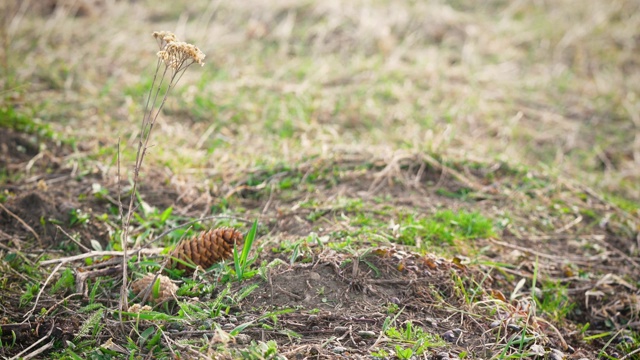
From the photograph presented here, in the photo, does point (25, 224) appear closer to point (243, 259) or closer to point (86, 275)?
point (86, 275)

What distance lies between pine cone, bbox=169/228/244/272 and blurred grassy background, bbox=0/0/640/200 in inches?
39.9

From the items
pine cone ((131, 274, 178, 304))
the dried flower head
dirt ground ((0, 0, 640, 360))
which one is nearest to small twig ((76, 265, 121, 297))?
dirt ground ((0, 0, 640, 360))

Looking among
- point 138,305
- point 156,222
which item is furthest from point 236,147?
point 138,305

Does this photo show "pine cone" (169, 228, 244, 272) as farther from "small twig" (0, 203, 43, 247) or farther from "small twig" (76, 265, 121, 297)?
"small twig" (0, 203, 43, 247)

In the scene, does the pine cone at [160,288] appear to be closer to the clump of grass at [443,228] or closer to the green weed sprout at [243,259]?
the green weed sprout at [243,259]

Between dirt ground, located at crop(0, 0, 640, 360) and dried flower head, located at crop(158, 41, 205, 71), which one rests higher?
dried flower head, located at crop(158, 41, 205, 71)

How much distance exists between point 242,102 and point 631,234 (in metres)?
2.56

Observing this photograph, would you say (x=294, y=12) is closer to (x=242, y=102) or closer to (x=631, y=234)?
(x=242, y=102)

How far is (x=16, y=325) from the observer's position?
6.29 feet

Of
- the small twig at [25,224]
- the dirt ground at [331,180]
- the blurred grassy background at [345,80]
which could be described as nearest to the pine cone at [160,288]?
the dirt ground at [331,180]

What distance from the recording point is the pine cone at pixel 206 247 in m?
2.21

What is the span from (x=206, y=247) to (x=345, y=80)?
9.12 feet

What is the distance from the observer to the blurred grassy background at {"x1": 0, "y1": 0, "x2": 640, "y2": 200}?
3.72 meters

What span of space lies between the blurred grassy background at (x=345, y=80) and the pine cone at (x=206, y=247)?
1.01 metres
